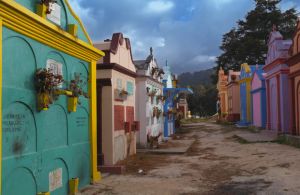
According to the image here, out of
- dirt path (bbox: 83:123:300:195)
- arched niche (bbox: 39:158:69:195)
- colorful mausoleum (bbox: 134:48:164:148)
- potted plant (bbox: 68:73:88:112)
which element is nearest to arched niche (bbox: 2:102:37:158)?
arched niche (bbox: 39:158:69:195)

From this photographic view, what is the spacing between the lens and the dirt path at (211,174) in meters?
8.44

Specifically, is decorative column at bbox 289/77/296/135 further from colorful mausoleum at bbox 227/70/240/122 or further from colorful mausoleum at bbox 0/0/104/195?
colorful mausoleum at bbox 227/70/240/122

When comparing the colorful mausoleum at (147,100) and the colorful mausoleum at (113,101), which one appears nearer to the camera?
the colorful mausoleum at (113,101)

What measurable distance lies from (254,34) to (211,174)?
43.0 metres

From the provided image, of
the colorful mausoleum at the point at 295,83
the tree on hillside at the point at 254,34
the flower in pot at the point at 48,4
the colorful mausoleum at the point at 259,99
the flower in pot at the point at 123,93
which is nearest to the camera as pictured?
the flower in pot at the point at 48,4

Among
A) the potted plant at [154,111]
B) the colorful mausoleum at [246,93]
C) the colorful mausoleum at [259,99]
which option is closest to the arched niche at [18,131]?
the potted plant at [154,111]

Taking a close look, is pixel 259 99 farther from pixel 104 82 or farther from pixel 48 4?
pixel 48 4

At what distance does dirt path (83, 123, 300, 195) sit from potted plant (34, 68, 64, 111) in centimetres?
242

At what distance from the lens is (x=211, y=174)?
10680 mm

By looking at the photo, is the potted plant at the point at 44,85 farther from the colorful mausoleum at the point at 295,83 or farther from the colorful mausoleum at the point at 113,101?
the colorful mausoleum at the point at 295,83

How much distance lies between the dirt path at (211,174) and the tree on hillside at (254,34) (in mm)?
34495

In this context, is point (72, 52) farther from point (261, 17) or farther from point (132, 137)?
point (261, 17)

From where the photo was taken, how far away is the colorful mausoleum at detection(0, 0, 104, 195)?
5.52 meters

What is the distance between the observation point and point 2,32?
211 inches
